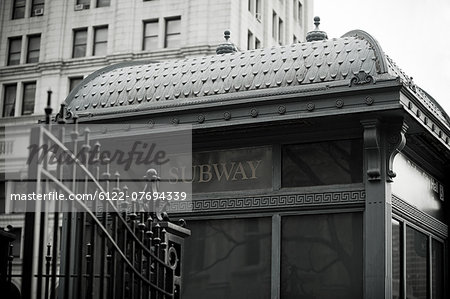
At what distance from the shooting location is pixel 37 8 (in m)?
58.6

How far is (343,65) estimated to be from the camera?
11.5 meters

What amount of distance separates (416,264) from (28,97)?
47800 millimetres

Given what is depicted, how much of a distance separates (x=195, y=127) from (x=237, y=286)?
2.34m

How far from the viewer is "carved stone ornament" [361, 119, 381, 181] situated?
10.8 m

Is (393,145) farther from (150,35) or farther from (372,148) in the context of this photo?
(150,35)

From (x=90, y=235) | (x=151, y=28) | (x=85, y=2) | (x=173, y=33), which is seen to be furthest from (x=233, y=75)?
(x=85, y=2)

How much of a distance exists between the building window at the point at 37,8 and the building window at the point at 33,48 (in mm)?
1603

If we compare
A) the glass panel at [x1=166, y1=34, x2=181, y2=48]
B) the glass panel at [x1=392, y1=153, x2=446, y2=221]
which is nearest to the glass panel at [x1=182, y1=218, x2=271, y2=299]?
the glass panel at [x1=392, y1=153, x2=446, y2=221]

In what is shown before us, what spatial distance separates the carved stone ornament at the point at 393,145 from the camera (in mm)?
10883

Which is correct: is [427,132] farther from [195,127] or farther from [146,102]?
[146,102]

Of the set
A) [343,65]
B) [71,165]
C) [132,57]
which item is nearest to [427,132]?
[343,65]

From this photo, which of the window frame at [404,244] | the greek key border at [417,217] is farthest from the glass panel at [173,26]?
the window frame at [404,244]

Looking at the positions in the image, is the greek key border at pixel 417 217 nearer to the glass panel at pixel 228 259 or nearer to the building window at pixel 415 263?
the building window at pixel 415 263

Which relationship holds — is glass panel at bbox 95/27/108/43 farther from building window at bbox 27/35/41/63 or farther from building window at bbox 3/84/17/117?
building window at bbox 3/84/17/117
